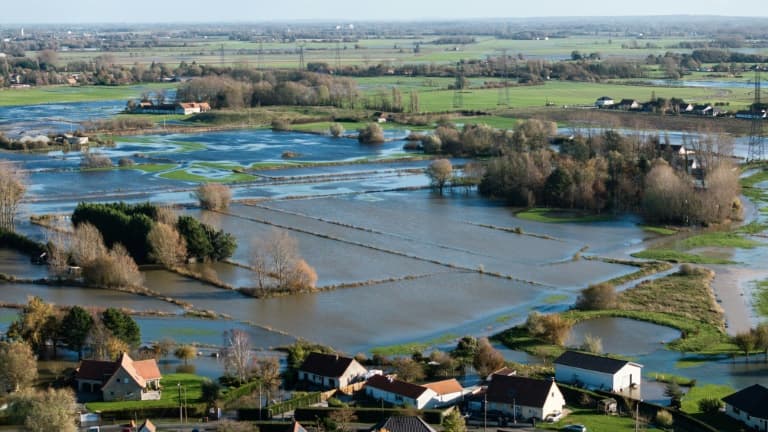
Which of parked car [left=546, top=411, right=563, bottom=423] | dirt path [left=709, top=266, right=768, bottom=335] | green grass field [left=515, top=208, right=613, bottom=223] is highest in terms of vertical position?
parked car [left=546, top=411, right=563, bottom=423]

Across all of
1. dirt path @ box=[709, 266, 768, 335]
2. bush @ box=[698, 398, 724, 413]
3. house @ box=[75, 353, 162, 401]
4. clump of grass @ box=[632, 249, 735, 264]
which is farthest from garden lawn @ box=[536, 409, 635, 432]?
clump of grass @ box=[632, 249, 735, 264]

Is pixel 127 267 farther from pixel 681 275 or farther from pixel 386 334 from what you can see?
pixel 681 275

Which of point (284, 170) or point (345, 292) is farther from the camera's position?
point (284, 170)

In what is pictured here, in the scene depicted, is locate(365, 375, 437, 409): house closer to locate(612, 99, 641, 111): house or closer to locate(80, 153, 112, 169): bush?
locate(80, 153, 112, 169): bush

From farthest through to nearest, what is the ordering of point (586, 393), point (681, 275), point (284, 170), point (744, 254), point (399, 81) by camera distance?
1. point (399, 81)
2. point (284, 170)
3. point (744, 254)
4. point (681, 275)
5. point (586, 393)

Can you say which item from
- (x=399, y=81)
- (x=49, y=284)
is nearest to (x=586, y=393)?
(x=49, y=284)

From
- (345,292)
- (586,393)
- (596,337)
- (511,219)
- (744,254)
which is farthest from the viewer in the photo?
(511,219)
